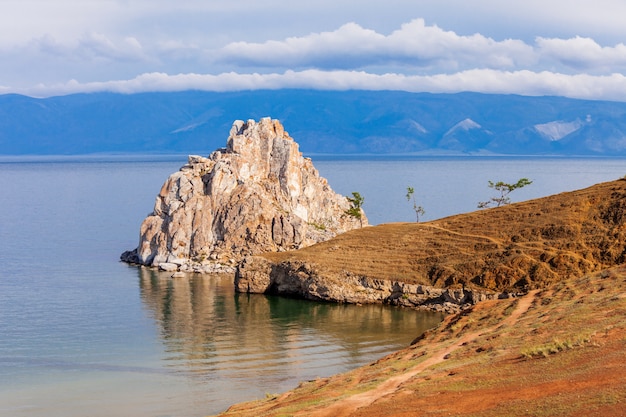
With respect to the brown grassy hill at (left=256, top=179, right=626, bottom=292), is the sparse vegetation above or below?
below

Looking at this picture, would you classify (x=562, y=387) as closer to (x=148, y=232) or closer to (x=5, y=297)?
(x=5, y=297)

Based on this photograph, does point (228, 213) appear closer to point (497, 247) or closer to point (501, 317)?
point (497, 247)

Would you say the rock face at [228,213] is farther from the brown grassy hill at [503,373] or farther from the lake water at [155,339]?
the brown grassy hill at [503,373]

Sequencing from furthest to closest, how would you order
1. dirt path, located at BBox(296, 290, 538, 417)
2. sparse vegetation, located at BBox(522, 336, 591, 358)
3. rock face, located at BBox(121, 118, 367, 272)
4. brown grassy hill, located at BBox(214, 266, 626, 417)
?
rock face, located at BBox(121, 118, 367, 272), sparse vegetation, located at BBox(522, 336, 591, 358), dirt path, located at BBox(296, 290, 538, 417), brown grassy hill, located at BBox(214, 266, 626, 417)

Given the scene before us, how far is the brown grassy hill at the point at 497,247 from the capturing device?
2771 inches

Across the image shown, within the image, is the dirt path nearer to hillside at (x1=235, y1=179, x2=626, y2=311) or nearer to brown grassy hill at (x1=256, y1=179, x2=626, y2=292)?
hillside at (x1=235, y1=179, x2=626, y2=311)

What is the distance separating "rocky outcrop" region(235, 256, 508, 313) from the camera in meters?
71.6

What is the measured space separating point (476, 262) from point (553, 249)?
6.96 meters

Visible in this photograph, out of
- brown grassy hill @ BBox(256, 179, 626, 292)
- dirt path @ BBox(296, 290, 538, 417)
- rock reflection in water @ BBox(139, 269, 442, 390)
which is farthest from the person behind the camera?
brown grassy hill @ BBox(256, 179, 626, 292)

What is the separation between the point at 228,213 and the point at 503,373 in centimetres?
7667

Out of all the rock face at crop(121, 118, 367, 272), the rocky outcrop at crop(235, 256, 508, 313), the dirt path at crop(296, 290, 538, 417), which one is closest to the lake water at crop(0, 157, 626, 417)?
the rocky outcrop at crop(235, 256, 508, 313)

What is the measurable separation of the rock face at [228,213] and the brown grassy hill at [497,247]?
19.9m

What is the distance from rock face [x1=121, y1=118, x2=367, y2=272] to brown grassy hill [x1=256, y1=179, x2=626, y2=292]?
65.4ft

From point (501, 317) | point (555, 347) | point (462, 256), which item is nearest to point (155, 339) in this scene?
point (501, 317)
